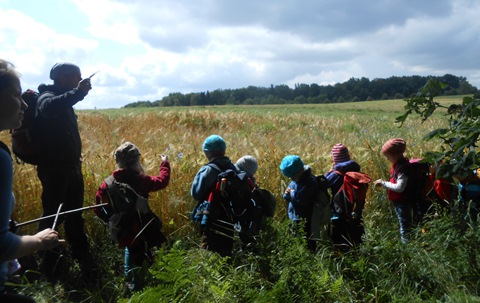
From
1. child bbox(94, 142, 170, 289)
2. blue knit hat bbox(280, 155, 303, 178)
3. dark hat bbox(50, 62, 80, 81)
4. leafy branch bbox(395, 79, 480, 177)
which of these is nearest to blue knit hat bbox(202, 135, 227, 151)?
child bbox(94, 142, 170, 289)

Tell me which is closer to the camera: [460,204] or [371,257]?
[371,257]

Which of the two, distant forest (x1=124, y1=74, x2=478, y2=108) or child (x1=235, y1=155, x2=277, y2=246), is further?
distant forest (x1=124, y1=74, x2=478, y2=108)

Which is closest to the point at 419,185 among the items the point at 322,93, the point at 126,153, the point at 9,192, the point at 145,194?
the point at 145,194

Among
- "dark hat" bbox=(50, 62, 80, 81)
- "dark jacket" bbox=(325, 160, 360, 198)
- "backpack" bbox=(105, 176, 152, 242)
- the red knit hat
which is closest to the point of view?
"backpack" bbox=(105, 176, 152, 242)

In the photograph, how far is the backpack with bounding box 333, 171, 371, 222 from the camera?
4.07 metres

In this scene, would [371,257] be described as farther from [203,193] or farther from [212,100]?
[212,100]

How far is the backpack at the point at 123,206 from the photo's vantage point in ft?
11.5

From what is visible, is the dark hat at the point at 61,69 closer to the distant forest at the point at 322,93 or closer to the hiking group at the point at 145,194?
the hiking group at the point at 145,194

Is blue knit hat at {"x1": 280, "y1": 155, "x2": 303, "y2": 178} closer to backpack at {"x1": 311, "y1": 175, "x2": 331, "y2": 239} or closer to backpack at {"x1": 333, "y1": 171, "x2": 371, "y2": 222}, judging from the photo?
backpack at {"x1": 311, "y1": 175, "x2": 331, "y2": 239}

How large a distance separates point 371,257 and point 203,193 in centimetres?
157

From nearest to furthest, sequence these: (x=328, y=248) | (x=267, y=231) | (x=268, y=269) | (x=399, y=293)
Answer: (x=399, y=293) → (x=268, y=269) → (x=267, y=231) → (x=328, y=248)

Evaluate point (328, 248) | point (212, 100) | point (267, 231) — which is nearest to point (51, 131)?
point (267, 231)

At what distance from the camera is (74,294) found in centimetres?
372

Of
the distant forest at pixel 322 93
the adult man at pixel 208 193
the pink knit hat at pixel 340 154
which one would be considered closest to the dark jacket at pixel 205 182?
the adult man at pixel 208 193
